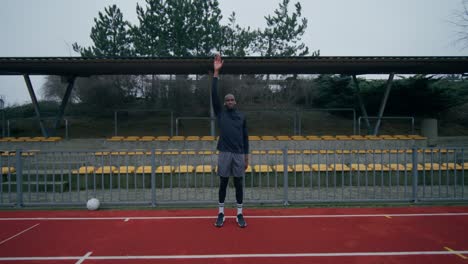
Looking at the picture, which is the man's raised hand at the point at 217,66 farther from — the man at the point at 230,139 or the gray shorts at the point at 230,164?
the gray shorts at the point at 230,164

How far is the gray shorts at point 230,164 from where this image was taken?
549 cm

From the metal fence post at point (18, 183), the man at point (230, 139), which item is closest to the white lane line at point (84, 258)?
the man at point (230, 139)

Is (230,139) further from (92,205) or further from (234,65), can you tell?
(234,65)

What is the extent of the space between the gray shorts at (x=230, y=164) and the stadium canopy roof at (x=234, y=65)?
9.62 meters

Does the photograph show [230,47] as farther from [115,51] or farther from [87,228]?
[87,228]

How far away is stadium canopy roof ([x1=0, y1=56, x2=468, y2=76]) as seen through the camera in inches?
582

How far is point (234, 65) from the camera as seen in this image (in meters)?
15.8

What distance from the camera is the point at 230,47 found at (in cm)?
2928

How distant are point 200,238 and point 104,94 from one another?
2521 cm

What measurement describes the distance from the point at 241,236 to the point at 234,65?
11809 mm

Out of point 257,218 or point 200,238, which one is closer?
point 200,238

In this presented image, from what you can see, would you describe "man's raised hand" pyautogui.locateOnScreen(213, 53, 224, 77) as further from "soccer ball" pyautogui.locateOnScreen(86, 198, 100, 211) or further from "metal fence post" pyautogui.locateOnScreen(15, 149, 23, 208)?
"metal fence post" pyautogui.locateOnScreen(15, 149, 23, 208)

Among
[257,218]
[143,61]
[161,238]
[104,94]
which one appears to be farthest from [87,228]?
[104,94]

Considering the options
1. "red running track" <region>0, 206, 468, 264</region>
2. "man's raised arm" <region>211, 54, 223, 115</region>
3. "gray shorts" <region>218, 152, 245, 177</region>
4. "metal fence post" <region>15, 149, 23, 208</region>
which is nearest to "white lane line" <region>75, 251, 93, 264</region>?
"red running track" <region>0, 206, 468, 264</region>
